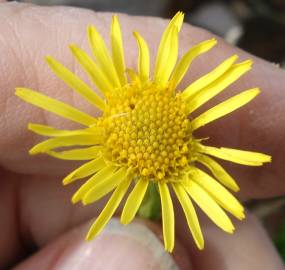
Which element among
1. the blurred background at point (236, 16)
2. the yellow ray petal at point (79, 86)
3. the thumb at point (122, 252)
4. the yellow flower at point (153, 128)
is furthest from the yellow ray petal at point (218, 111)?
the blurred background at point (236, 16)

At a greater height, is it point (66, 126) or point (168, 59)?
point (168, 59)

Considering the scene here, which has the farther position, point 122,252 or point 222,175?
point 122,252

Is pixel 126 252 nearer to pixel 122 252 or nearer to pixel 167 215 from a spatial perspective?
pixel 122 252

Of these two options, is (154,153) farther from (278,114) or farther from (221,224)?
(278,114)

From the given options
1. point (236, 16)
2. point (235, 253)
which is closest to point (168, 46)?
point (235, 253)

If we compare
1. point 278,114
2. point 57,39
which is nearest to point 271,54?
point 278,114

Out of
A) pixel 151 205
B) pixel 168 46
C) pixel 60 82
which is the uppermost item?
pixel 168 46

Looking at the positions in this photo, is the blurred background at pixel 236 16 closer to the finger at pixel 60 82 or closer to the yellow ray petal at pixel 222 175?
the finger at pixel 60 82

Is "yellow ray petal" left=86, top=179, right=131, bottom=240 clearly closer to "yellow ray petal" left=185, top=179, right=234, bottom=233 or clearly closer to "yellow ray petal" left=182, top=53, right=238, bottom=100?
"yellow ray petal" left=185, top=179, right=234, bottom=233
